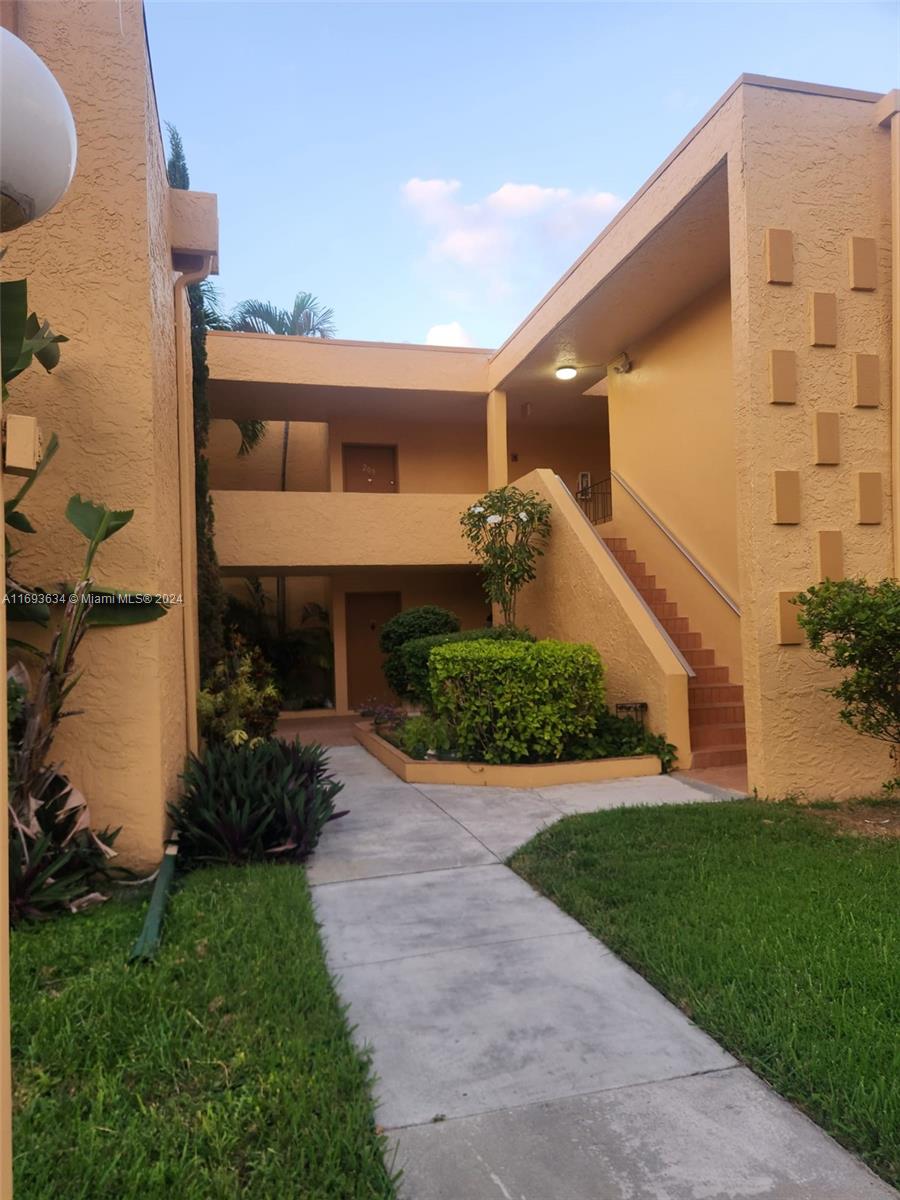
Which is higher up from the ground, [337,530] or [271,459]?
[271,459]

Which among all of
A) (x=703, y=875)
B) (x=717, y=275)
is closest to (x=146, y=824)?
(x=703, y=875)

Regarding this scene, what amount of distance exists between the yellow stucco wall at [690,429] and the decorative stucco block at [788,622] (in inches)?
114

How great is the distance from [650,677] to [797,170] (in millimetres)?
4921

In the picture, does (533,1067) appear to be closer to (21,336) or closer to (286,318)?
(21,336)

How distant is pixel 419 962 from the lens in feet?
12.9

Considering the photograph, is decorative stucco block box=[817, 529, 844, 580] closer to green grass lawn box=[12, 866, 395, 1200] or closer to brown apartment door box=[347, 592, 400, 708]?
green grass lawn box=[12, 866, 395, 1200]

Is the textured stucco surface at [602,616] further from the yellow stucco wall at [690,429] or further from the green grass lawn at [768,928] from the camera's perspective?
the green grass lawn at [768,928]

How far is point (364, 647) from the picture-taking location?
16.0m

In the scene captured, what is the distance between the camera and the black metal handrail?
14414 millimetres

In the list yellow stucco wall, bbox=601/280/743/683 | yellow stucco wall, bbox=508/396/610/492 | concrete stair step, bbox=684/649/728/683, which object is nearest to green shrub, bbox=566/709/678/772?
concrete stair step, bbox=684/649/728/683

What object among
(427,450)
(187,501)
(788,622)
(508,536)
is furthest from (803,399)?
(427,450)

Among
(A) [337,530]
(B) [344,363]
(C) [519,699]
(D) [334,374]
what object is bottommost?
(C) [519,699]

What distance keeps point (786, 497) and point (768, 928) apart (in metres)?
4.06

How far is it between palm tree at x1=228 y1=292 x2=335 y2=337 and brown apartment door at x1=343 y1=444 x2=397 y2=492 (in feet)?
14.3
